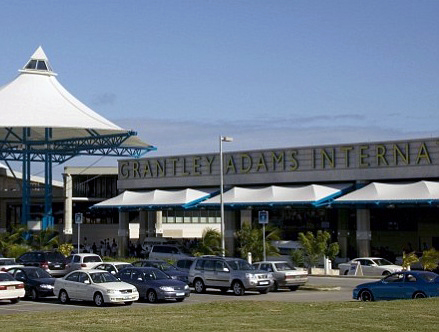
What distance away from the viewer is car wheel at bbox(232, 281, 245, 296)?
112 feet

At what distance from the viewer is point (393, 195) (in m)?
51.9

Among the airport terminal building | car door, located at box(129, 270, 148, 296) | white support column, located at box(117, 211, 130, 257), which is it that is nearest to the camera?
car door, located at box(129, 270, 148, 296)

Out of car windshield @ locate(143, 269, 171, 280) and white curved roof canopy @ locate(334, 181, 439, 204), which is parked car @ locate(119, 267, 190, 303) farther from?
white curved roof canopy @ locate(334, 181, 439, 204)

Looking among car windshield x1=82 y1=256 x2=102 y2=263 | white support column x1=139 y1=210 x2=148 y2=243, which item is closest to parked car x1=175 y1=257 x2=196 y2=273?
car windshield x1=82 y1=256 x2=102 y2=263

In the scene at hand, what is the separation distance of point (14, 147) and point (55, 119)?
7788 mm

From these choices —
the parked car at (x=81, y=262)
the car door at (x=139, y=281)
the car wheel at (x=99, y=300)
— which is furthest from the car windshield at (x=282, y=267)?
the parked car at (x=81, y=262)

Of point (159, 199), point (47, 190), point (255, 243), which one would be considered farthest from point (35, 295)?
point (47, 190)

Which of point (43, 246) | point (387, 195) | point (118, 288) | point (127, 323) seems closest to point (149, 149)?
point (43, 246)

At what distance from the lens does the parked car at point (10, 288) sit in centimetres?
3062

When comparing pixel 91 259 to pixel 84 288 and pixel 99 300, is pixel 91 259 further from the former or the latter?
pixel 99 300

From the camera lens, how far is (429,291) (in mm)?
27469

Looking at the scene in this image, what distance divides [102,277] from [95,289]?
2.65ft

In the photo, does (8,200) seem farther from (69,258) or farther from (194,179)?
(69,258)

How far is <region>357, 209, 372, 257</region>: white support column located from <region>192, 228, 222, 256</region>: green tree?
972 cm
